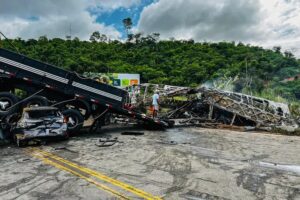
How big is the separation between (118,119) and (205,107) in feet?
17.8

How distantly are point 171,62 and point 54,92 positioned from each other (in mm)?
51053

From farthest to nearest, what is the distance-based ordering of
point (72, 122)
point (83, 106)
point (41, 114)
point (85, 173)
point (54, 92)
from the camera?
point (83, 106) < point (54, 92) < point (72, 122) < point (41, 114) < point (85, 173)

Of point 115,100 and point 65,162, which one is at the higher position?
point 115,100

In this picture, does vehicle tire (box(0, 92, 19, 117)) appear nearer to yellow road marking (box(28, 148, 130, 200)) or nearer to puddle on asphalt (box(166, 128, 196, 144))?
yellow road marking (box(28, 148, 130, 200))

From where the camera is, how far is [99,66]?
51406mm

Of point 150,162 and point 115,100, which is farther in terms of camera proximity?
point 115,100

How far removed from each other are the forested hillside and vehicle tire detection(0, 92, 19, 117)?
3548cm

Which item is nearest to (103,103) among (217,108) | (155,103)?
(155,103)

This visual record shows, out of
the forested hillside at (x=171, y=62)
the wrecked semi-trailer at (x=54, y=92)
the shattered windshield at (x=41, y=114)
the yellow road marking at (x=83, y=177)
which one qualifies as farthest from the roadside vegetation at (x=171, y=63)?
the yellow road marking at (x=83, y=177)

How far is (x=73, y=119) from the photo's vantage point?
1235cm

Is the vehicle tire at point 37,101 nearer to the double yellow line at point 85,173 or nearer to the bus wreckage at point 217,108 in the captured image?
the double yellow line at point 85,173

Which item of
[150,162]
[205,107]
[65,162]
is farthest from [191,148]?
[205,107]

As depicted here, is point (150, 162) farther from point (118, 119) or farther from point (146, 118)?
point (118, 119)

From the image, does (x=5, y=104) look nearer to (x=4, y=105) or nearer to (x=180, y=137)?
(x=4, y=105)
